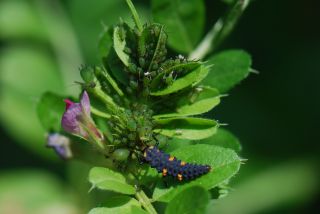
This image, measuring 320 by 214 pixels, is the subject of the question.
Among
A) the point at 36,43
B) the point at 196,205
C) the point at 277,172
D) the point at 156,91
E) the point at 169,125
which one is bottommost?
the point at 277,172

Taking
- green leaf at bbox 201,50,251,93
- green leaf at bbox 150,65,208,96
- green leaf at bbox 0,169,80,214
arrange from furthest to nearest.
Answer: green leaf at bbox 0,169,80,214
green leaf at bbox 201,50,251,93
green leaf at bbox 150,65,208,96

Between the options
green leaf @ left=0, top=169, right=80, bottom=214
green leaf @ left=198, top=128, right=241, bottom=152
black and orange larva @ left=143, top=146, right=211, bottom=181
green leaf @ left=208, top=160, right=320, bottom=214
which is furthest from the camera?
green leaf @ left=208, top=160, right=320, bottom=214

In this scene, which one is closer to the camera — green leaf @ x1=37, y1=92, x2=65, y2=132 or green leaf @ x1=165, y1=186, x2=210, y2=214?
green leaf @ x1=165, y1=186, x2=210, y2=214

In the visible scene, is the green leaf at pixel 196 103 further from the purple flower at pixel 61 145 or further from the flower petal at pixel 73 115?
the purple flower at pixel 61 145

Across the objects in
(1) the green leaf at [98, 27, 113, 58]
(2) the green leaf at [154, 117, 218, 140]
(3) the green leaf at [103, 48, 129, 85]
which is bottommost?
(2) the green leaf at [154, 117, 218, 140]

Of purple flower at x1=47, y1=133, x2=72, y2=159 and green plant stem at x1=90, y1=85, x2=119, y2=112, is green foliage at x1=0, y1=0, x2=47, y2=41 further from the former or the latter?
green plant stem at x1=90, y1=85, x2=119, y2=112

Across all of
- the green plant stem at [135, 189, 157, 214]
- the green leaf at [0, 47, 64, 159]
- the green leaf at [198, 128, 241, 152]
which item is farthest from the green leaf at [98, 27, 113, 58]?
the green leaf at [0, 47, 64, 159]

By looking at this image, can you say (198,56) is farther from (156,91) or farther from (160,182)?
(160,182)

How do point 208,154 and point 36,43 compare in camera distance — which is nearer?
point 208,154

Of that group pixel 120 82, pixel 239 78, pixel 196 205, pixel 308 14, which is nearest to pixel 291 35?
pixel 308 14
